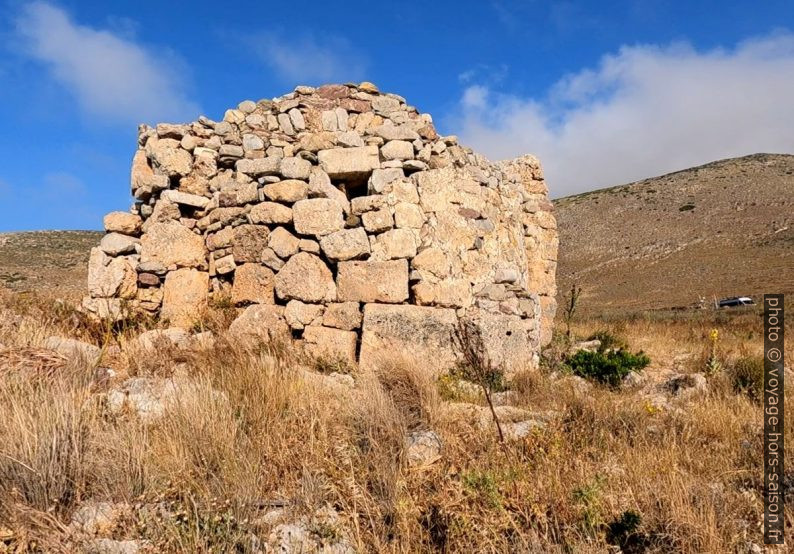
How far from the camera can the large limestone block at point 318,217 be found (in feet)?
20.1

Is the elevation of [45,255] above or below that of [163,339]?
above

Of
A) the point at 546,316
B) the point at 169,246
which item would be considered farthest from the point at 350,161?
the point at 546,316

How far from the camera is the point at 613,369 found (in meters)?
6.69

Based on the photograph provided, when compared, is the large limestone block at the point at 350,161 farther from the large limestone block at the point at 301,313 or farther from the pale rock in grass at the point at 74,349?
the pale rock in grass at the point at 74,349

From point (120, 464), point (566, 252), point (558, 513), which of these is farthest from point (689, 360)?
point (566, 252)

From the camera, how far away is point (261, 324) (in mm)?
5918

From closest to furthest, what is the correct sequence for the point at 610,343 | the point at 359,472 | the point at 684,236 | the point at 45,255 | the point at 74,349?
1. the point at 359,472
2. the point at 74,349
3. the point at 610,343
4. the point at 45,255
5. the point at 684,236

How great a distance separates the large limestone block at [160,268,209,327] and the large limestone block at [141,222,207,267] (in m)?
0.13

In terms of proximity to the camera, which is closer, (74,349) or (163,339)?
(74,349)

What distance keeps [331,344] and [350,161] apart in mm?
2236

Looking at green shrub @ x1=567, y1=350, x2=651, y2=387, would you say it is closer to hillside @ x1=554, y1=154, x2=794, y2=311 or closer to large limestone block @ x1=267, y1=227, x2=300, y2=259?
large limestone block @ x1=267, y1=227, x2=300, y2=259

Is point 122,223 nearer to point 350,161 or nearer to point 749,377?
point 350,161

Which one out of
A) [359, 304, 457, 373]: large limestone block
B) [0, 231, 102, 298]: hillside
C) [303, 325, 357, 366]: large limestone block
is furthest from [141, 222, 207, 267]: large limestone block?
[0, 231, 102, 298]: hillside

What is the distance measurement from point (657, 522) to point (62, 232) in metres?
53.8
